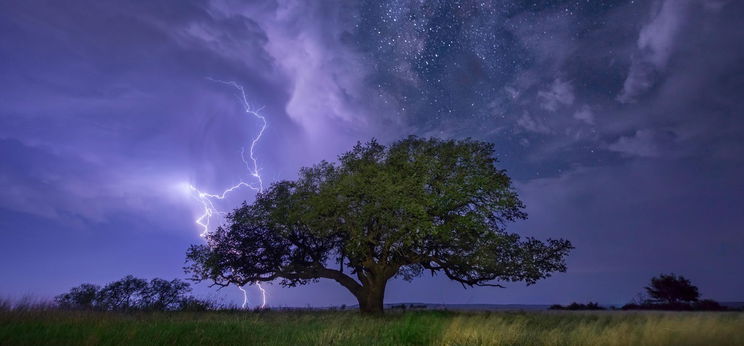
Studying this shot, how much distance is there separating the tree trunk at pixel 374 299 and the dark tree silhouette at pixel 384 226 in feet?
0.19

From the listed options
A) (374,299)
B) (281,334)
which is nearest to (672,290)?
(374,299)

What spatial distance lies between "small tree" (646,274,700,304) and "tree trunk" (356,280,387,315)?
84.8 feet

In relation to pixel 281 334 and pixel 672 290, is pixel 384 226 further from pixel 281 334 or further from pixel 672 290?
pixel 672 290

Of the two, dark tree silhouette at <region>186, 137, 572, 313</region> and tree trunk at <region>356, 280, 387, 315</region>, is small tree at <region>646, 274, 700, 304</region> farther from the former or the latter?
tree trunk at <region>356, 280, 387, 315</region>

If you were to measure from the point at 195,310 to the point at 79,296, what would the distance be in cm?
3031

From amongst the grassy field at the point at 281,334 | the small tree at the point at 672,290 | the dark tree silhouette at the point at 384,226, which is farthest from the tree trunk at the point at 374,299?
the small tree at the point at 672,290

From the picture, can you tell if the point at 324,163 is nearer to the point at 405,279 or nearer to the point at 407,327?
the point at 405,279

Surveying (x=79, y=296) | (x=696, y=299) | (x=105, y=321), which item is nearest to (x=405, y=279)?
(x=105, y=321)

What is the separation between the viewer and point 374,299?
25.4 metres

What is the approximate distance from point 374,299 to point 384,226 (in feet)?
16.8

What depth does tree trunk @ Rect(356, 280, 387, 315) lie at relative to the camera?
25172 mm

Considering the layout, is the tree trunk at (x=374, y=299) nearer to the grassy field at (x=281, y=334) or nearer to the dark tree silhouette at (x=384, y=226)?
the dark tree silhouette at (x=384, y=226)

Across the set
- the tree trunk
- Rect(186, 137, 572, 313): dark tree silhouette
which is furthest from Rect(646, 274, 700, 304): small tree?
the tree trunk

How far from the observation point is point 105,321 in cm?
1192
